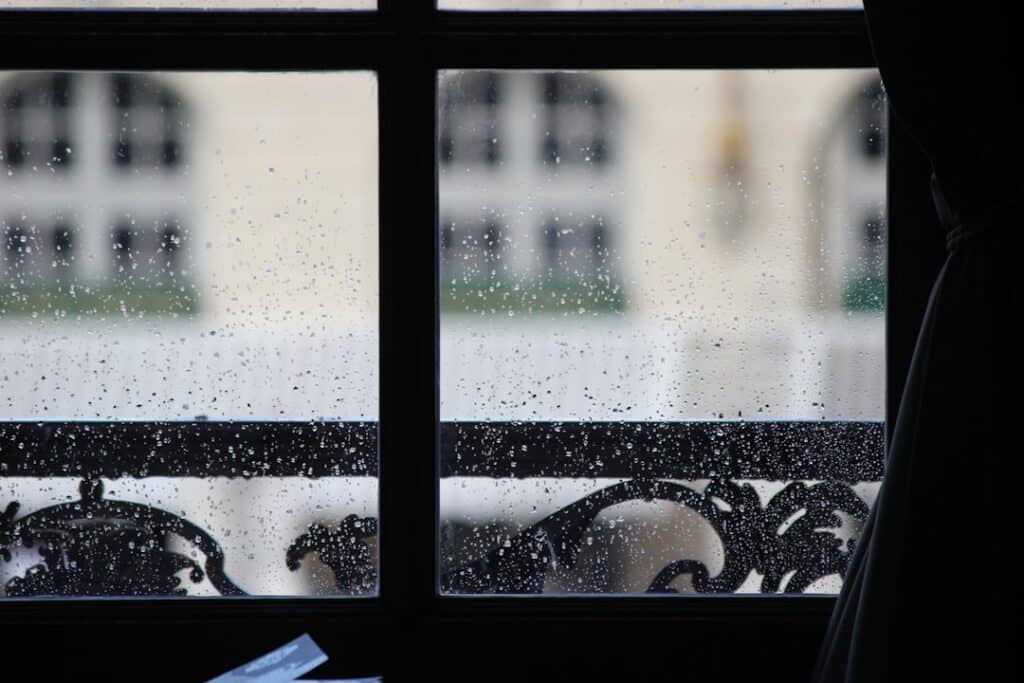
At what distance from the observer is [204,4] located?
1226 mm

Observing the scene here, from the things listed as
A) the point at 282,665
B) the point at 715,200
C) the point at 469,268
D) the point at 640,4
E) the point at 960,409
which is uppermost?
the point at 640,4

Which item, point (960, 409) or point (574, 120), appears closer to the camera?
point (960, 409)

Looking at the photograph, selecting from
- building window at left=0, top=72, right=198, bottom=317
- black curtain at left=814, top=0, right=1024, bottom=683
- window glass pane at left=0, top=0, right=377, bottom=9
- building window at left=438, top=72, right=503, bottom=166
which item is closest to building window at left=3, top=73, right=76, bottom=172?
building window at left=0, top=72, right=198, bottom=317

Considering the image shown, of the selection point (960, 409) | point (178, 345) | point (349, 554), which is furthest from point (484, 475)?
point (960, 409)

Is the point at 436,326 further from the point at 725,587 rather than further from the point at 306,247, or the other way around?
the point at 725,587

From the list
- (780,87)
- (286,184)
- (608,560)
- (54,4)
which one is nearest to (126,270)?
(286,184)

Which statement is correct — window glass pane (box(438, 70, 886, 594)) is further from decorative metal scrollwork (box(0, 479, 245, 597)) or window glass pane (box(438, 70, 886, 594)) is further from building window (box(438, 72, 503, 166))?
decorative metal scrollwork (box(0, 479, 245, 597))

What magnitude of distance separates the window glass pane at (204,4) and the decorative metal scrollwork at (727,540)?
844mm

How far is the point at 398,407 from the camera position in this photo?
1.21 meters

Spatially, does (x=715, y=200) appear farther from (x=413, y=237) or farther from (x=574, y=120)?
(x=413, y=237)

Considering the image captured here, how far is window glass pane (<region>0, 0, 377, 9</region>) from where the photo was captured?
1.22 m

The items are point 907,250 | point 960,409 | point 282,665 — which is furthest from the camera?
point 907,250

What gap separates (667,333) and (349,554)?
599 millimetres

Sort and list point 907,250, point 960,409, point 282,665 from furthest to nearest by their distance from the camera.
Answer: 1. point 907,250
2. point 282,665
3. point 960,409
